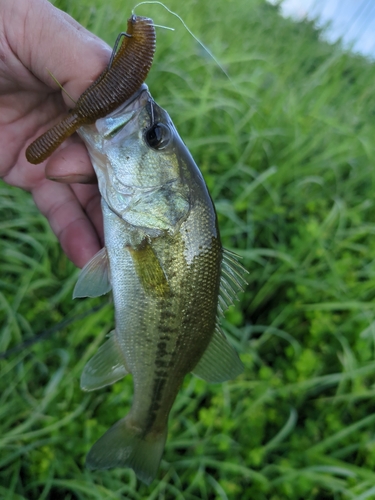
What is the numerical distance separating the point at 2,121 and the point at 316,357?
1.99 meters

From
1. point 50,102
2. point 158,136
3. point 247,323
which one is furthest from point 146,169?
point 247,323

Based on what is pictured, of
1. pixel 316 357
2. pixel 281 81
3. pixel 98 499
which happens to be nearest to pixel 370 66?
→ pixel 281 81

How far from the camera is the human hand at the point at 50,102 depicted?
1.24m

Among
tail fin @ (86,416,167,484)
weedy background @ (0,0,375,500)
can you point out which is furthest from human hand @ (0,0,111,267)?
tail fin @ (86,416,167,484)

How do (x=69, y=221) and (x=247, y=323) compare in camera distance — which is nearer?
(x=69, y=221)

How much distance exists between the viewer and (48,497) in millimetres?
1732

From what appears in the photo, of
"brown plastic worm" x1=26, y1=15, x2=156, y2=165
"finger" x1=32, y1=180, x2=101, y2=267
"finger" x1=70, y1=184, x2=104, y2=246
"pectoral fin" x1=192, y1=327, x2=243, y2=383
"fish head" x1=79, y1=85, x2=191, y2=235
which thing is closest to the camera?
"brown plastic worm" x1=26, y1=15, x2=156, y2=165

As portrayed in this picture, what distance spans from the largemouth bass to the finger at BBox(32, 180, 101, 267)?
0.41m

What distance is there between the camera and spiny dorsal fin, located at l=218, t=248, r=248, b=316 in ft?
4.31

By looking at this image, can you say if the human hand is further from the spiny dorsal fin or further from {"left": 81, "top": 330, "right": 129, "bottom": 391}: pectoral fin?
the spiny dorsal fin

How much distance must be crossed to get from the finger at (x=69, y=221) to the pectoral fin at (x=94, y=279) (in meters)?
0.39

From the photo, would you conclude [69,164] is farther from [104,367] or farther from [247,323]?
[247,323]

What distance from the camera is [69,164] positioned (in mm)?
1381

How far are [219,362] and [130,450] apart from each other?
48 centimetres
